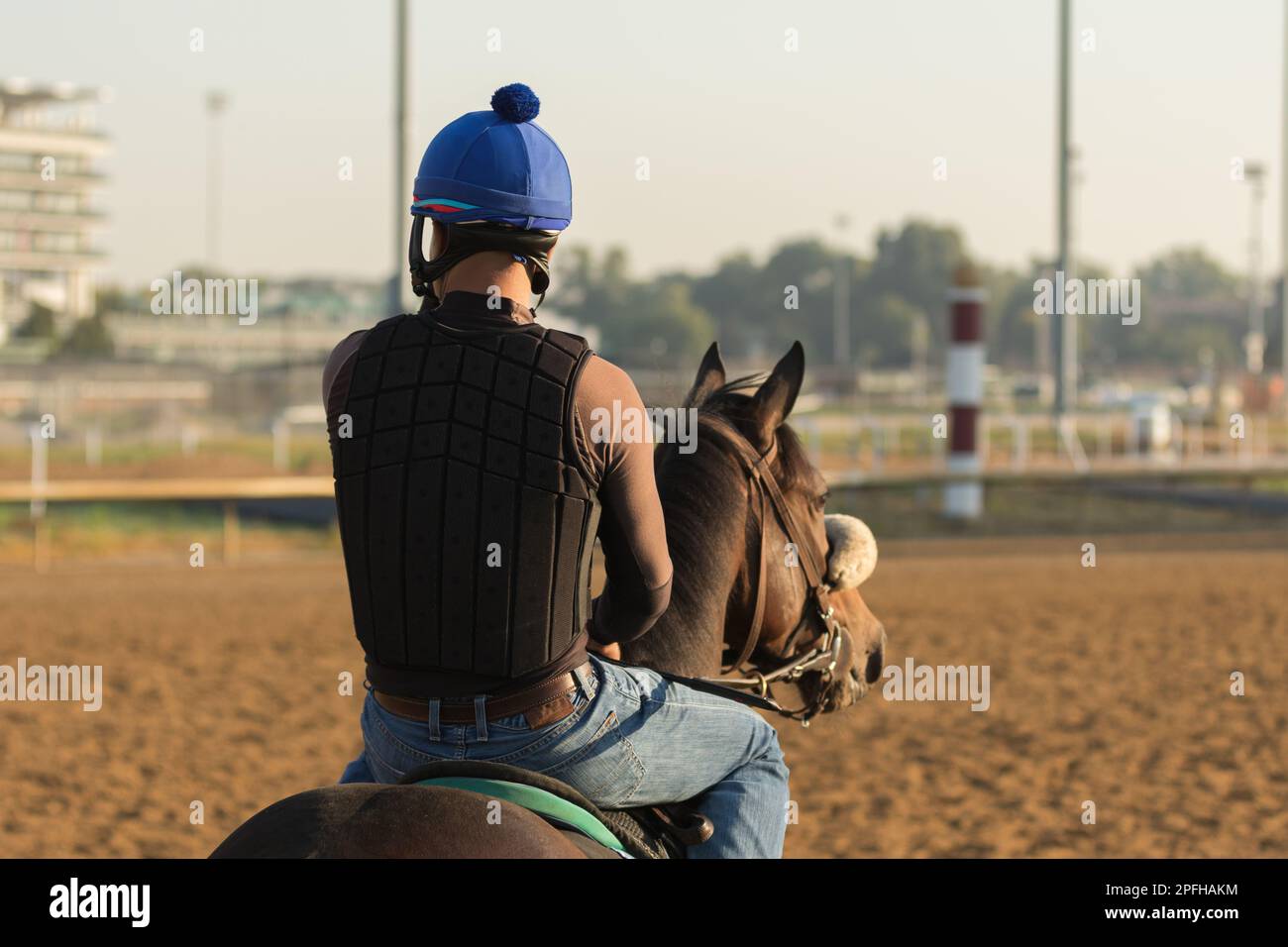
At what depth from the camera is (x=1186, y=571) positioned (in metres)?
15.2

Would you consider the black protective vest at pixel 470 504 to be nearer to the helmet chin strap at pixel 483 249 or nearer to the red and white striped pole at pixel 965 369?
the helmet chin strap at pixel 483 249

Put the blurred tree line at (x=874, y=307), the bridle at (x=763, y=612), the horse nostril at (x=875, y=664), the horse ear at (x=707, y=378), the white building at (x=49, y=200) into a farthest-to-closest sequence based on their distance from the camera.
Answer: the blurred tree line at (x=874, y=307) → the white building at (x=49, y=200) → the horse nostril at (x=875, y=664) → the horse ear at (x=707, y=378) → the bridle at (x=763, y=612)

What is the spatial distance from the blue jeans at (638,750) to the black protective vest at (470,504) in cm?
11

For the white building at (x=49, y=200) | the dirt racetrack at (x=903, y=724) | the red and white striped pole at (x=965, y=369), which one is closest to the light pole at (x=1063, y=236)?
the red and white striped pole at (x=965, y=369)

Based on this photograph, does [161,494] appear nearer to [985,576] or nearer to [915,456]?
[985,576]

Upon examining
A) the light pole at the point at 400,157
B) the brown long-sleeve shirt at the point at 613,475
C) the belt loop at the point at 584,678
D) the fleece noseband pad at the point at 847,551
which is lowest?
the belt loop at the point at 584,678

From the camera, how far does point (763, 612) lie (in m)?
3.19

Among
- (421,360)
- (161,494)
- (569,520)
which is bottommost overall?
(161,494)

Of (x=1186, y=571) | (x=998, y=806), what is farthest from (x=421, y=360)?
(x=1186, y=571)

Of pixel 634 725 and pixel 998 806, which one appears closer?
pixel 634 725

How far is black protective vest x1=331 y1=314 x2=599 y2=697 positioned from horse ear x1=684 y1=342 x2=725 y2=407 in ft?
2.78

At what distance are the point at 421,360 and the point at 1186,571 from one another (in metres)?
14.1

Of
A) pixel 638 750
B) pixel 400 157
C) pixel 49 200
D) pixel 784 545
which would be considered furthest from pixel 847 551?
→ pixel 49 200

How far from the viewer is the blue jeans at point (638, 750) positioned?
248 cm
